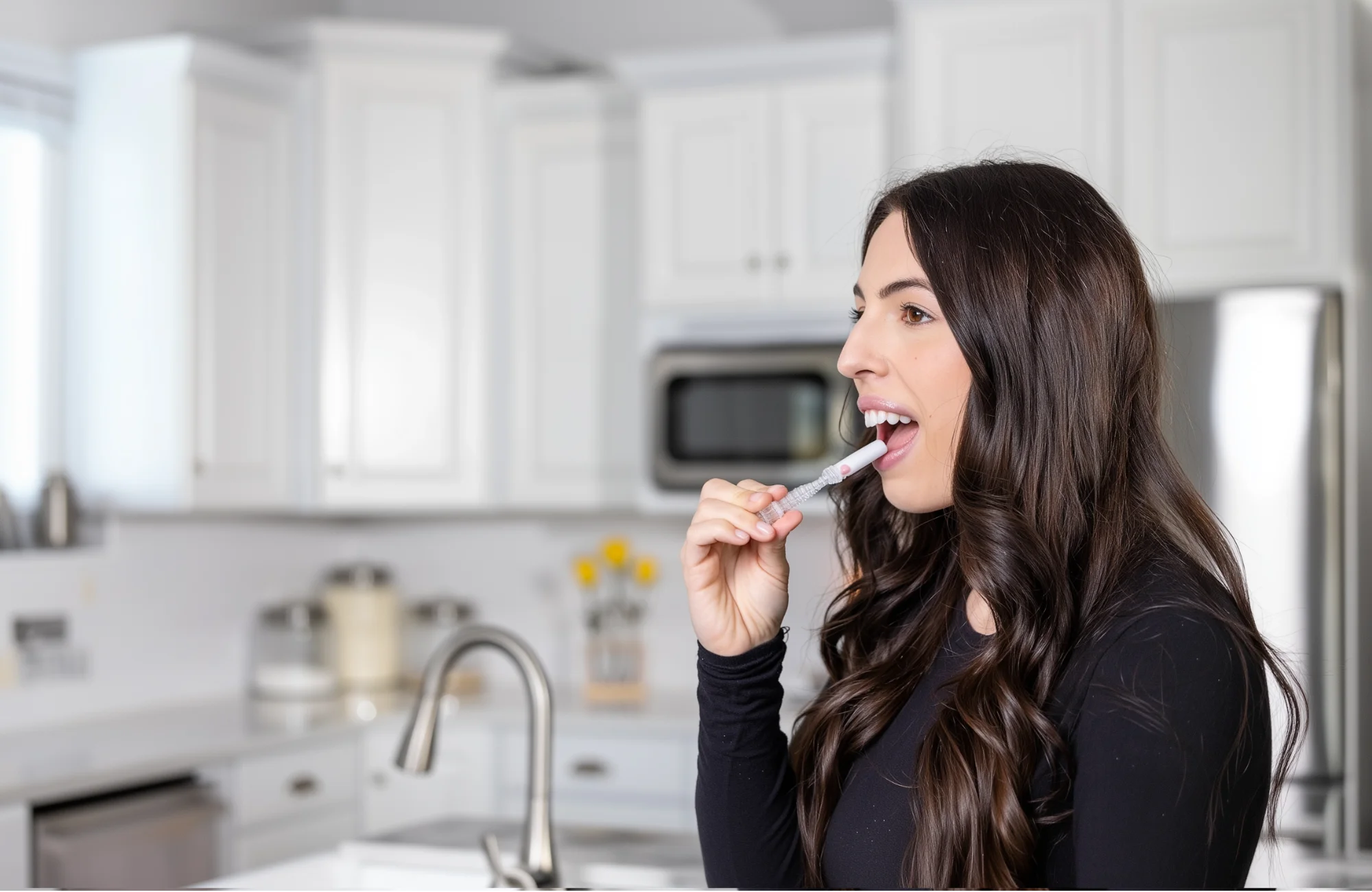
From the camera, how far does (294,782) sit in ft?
9.77

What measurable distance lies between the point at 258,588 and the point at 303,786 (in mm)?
865

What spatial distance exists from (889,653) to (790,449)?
191 cm

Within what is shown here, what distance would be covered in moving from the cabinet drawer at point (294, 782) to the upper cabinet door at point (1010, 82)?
72.7 inches

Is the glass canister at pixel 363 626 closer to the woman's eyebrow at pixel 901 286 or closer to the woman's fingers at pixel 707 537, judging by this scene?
the woman's fingers at pixel 707 537

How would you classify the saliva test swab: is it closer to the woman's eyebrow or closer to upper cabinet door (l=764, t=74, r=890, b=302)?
the woman's eyebrow

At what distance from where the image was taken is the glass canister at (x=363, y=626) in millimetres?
3629

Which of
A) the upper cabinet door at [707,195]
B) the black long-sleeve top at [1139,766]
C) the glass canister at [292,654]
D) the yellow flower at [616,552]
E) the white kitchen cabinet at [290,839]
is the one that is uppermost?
the upper cabinet door at [707,195]

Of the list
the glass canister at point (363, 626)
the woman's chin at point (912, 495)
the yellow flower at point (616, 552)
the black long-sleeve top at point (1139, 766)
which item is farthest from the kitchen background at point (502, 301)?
the black long-sleeve top at point (1139, 766)

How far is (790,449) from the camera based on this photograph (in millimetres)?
3076

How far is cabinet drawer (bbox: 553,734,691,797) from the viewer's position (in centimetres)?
308

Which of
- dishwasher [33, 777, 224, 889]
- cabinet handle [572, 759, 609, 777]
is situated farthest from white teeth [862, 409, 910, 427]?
cabinet handle [572, 759, 609, 777]

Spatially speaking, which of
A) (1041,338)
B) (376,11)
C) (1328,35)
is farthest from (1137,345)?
(376,11)

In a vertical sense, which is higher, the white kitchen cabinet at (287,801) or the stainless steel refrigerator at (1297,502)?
the stainless steel refrigerator at (1297,502)

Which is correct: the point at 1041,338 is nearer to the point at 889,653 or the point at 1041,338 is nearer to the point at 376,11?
the point at 889,653
